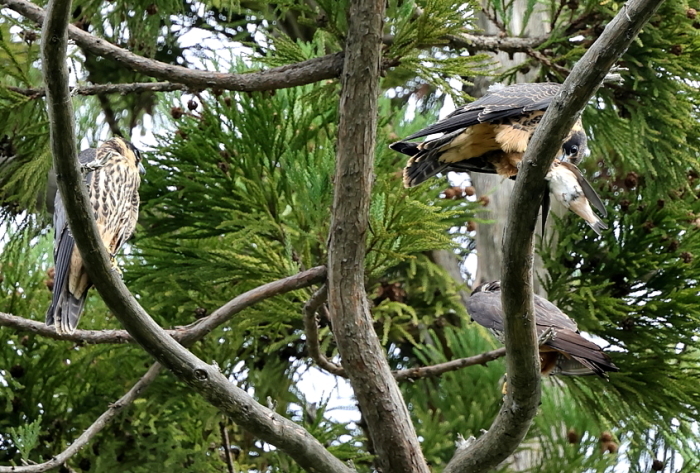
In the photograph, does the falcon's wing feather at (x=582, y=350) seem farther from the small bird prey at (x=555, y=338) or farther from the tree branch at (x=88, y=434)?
the tree branch at (x=88, y=434)

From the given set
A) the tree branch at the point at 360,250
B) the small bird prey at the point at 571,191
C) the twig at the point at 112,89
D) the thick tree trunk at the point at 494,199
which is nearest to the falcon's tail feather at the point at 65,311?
the twig at the point at 112,89

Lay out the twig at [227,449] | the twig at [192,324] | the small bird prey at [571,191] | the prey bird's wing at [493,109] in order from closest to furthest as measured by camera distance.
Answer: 1. the small bird prey at [571,191]
2. the twig at [192,324]
3. the prey bird's wing at [493,109]
4. the twig at [227,449]

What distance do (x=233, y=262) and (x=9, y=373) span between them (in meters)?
1.06

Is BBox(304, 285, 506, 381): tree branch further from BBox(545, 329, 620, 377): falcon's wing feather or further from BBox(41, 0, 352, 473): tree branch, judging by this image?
BBox(41, 0, 352, 473): tree branch

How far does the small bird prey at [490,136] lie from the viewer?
248 cm

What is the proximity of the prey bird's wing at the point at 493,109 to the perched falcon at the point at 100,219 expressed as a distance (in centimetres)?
88

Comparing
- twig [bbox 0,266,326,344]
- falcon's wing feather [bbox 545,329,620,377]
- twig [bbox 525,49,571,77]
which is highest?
twig [bbox 525,49,571,77]

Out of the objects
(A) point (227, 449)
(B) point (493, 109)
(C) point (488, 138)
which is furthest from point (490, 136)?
(A) point (227, 449)

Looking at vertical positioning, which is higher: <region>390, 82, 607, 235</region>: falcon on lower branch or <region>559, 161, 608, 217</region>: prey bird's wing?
<region>390, 82, 607, 235</region>: falcon on lower branch

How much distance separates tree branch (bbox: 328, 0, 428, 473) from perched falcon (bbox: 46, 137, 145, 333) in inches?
25.9

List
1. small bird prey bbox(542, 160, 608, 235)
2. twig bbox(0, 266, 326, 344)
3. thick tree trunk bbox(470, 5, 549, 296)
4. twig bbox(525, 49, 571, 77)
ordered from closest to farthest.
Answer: small bird prey bbox(542, 160, 608, 235) < twig bbox(0, 266, 326, 344) < twig bbox(525, 49, 571, 77) < thick tree trunk bbox(470, 5, 549, 296)

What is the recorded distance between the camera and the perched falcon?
2.53 metres

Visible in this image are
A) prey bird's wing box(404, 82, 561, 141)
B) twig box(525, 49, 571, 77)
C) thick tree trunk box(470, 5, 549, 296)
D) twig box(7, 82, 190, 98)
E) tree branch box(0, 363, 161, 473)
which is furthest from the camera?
thick tree trunk box(470, 5, 549, 296)

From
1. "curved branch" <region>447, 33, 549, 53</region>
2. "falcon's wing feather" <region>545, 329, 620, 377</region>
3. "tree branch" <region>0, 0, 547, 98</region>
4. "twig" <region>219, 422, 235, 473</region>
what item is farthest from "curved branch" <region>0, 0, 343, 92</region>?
"twig" <region>219, 422, 235, 473</region>
